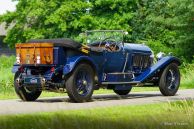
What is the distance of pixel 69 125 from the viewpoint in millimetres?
7309

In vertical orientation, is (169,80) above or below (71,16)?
below

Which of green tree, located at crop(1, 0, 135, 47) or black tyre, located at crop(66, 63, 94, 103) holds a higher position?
green tree, located at crop(1, 0, 135, 47)

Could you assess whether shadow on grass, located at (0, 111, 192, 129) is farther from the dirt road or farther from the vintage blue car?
the vintage blue car

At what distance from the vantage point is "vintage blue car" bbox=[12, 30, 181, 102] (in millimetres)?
14312

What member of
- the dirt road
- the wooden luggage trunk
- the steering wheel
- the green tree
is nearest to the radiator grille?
the steering wheel

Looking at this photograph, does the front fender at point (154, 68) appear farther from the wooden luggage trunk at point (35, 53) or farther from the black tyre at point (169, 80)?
the wooden luggage trunk at point (35, 53)

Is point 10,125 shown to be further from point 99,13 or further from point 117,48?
point 99,13

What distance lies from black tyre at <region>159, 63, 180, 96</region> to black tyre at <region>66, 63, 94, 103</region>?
2807mm

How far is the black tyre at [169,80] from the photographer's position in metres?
16.9

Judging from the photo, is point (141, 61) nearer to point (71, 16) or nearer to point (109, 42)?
point (109, 42)

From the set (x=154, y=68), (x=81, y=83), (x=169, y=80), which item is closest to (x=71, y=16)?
(x=169, y=80)

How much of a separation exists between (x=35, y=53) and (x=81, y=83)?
1.30 meters

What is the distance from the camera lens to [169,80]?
17219 mm

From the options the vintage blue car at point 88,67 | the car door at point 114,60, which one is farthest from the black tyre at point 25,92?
the car door at point 114,60
